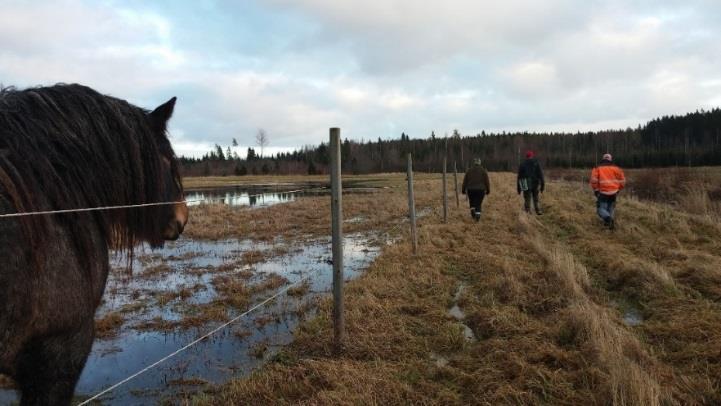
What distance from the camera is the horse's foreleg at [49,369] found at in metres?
1.93

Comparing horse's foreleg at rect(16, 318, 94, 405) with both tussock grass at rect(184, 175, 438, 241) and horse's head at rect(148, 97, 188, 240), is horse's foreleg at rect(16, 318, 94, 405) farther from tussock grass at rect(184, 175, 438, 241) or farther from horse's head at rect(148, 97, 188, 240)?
tussock grass at rect(184, 175, 438, 241)

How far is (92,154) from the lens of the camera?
2316mm

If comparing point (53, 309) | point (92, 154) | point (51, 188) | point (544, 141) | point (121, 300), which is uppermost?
point (544, 141)

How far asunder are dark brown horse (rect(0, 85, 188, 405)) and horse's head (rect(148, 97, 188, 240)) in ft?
0.34

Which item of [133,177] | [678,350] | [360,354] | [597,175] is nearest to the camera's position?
[133,177]

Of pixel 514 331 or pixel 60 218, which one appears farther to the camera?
pixel 514 331

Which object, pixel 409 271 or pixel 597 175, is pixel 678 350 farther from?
pixel 597 175

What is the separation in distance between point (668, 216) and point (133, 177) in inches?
494

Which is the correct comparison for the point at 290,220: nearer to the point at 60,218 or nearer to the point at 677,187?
the point at 60,218

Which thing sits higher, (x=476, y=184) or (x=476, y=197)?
(x=476, y=184)

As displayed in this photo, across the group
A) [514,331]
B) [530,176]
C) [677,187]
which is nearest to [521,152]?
[677,187]

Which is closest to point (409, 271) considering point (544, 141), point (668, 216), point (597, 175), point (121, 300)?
point (121, 300)

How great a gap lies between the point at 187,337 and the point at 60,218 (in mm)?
3290

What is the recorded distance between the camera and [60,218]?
6.65ft
